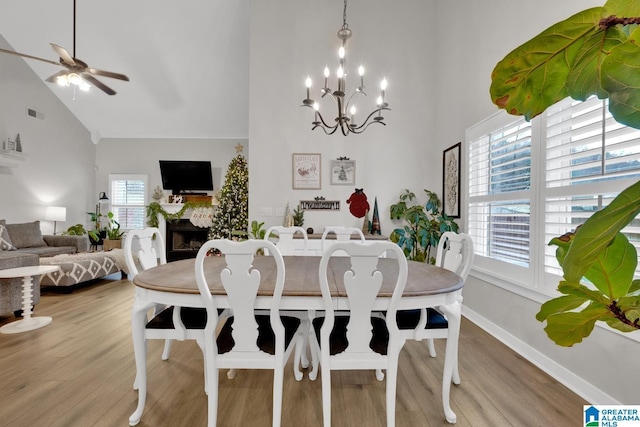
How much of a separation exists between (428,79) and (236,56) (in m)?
3.32

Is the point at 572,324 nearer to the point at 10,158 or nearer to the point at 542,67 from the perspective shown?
the point at 542,67

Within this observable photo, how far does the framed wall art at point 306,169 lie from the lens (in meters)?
4.02

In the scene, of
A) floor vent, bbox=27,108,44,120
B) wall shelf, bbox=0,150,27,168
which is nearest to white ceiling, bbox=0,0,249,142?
floor vent, bbox=27,108,44,120

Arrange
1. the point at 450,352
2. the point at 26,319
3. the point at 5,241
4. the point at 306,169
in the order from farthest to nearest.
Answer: the point at 5,241 → the point at 306,169 → the point at 26,319 → the point at 450,352

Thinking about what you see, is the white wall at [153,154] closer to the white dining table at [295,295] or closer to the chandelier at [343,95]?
the chandelier at [343,95]

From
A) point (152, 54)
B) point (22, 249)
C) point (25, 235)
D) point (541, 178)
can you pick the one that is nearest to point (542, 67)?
point (541, 178)

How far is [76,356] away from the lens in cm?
223

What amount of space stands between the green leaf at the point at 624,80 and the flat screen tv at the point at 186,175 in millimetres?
6988

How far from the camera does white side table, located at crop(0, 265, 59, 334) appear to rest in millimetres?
2665

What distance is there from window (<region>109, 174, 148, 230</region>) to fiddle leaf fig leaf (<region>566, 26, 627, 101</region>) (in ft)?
25.8

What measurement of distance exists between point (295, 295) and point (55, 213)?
21.3 feet

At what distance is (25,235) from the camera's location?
4.69 meters

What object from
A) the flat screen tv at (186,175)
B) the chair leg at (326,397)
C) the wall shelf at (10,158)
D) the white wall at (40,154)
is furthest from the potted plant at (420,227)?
the white wall at (40,154)

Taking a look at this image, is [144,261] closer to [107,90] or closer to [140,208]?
[107,90]
